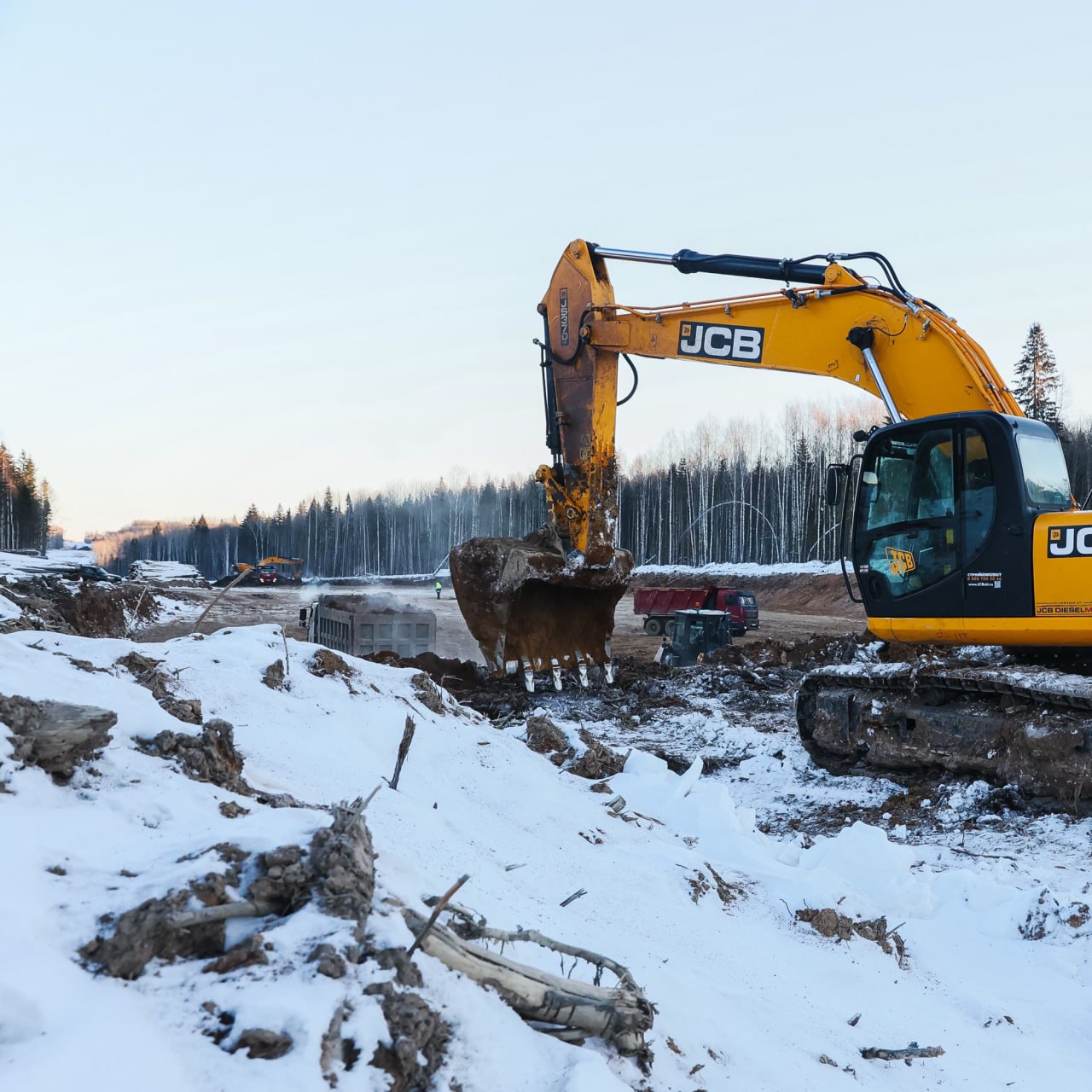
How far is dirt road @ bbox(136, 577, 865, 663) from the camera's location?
2211 centimetres

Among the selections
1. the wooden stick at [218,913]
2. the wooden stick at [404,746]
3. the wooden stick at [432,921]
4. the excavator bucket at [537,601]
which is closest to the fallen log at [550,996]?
the wooden stick at [432,921]

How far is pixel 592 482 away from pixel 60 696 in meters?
7.82

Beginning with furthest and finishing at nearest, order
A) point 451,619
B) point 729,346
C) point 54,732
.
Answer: point 451,619 → point 729,346 → point 54,732

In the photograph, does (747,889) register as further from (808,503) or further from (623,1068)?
(808,503)

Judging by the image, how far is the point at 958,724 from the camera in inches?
295

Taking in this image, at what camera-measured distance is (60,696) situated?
3.65 meters

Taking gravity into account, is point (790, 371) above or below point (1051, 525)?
above

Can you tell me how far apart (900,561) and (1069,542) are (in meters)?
1.37

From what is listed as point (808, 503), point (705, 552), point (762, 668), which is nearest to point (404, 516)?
point (705, 552)

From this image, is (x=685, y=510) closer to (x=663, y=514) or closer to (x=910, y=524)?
(x=663, y=514)

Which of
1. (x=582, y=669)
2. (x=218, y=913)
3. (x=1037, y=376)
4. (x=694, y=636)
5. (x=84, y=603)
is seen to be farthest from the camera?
(x=1037, y=376)

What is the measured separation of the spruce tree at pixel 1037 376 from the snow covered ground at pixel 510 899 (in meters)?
41.6

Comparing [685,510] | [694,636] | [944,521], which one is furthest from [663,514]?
[944,521]

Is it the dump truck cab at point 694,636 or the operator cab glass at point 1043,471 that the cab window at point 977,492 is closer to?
the operator cab glass at point 1043,471
